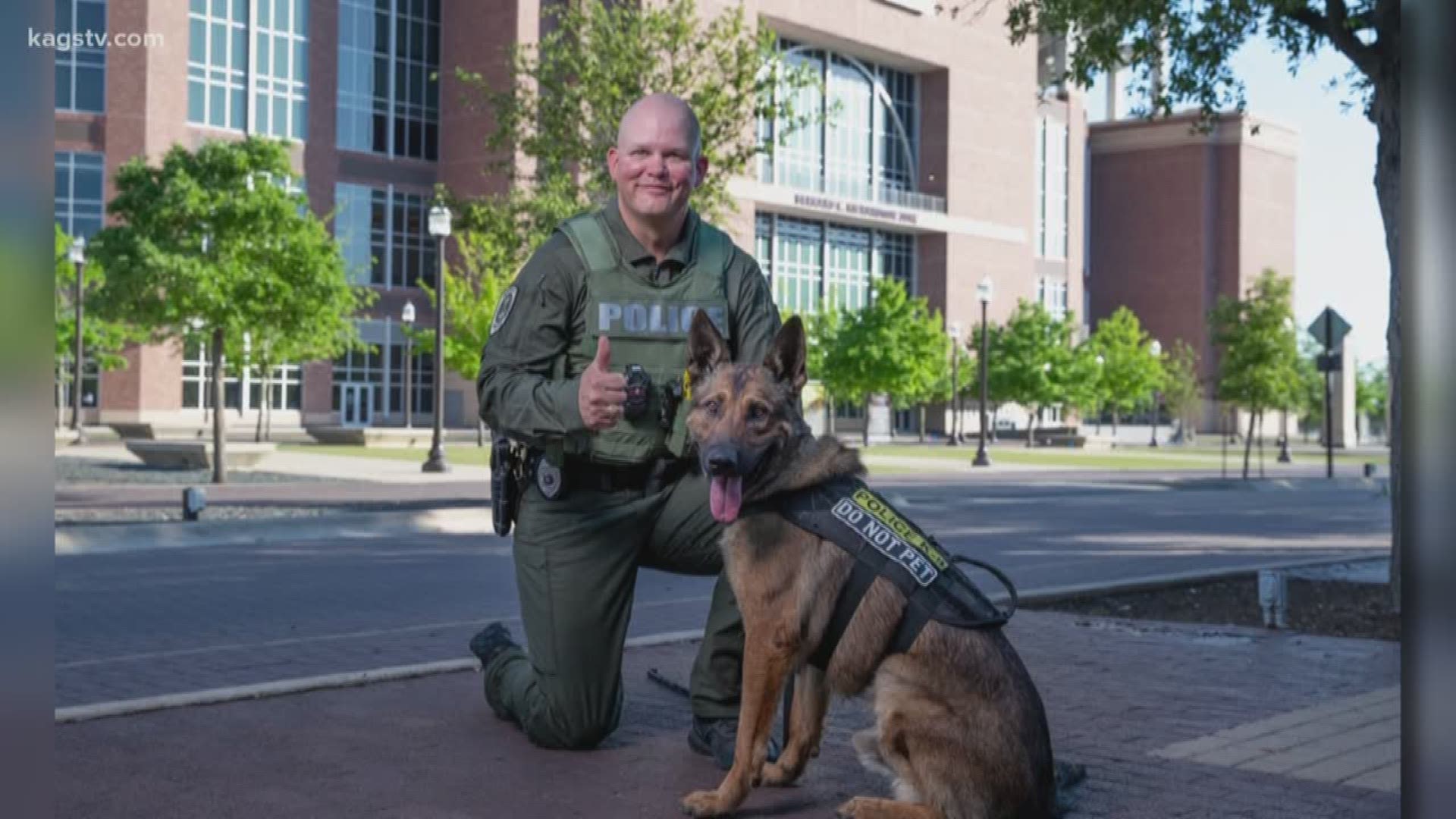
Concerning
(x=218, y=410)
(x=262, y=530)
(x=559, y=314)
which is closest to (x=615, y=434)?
(x=559, y=314)

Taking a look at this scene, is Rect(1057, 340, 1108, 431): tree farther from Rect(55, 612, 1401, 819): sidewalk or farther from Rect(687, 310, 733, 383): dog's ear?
Rect(687, 310, 733, 383): dog's ear

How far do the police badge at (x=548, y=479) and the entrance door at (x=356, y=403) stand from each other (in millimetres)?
64172

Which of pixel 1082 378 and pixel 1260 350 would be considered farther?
pixel 1082 378

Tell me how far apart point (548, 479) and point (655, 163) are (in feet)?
4.13

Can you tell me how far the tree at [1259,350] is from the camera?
42.6 meters

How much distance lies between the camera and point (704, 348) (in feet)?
13.5

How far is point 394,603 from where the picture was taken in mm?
10211

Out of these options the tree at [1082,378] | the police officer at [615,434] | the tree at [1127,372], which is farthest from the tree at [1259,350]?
the police officer at [615,434]

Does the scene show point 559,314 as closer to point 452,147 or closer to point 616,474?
point 616,474

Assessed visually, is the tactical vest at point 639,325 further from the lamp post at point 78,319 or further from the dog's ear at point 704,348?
the lamp post at point 78,319

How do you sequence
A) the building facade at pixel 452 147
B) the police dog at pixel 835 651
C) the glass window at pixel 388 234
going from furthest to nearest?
1. the glass window at pixel 388 234
2. the building facade at pixel 452 147
3. the police dog at pixel 835 651

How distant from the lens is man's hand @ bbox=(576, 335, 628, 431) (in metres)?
4.39

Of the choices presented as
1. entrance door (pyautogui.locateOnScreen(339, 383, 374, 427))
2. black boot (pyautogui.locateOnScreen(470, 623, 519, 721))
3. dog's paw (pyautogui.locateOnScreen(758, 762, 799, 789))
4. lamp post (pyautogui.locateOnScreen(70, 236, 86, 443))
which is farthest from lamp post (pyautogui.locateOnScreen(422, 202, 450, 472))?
entrance door (pyautogui.locateOnScreen(339, 383, 374, 427))

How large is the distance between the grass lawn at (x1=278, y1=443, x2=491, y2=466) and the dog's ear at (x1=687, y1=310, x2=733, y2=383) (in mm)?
28010
